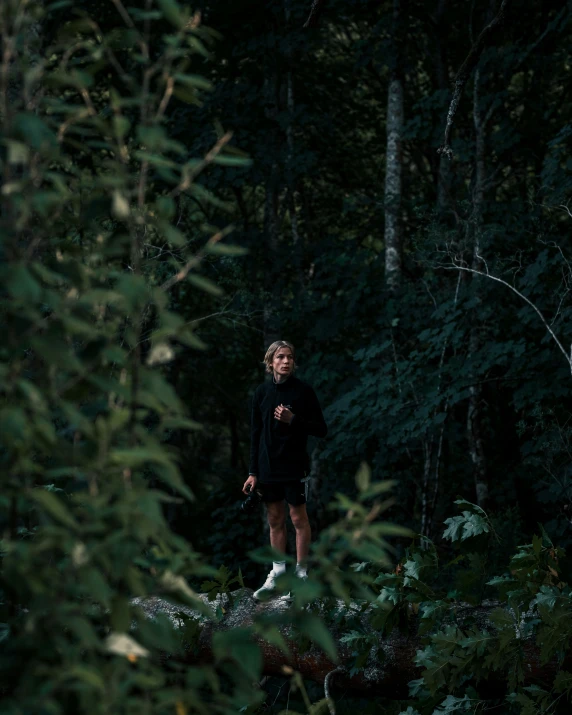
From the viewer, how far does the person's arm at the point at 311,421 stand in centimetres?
657

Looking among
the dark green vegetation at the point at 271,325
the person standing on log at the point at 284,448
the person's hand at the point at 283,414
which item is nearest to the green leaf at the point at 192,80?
Answer: the dark green vegetation at the point at 271,325

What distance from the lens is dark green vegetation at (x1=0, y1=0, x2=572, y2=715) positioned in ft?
6.01

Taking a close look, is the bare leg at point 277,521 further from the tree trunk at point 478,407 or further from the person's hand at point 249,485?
the tree trunk at point 478,407

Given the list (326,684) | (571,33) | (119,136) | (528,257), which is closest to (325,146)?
(571,33)

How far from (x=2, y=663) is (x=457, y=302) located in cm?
895

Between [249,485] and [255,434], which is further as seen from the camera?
[255,434]

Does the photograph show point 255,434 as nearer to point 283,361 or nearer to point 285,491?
point 285,491

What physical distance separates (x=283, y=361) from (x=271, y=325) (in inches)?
236

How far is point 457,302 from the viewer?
10328 millimetres

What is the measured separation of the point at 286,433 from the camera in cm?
668

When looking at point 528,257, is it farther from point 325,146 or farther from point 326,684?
point 326,684

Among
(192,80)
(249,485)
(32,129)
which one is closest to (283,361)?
(249,485)

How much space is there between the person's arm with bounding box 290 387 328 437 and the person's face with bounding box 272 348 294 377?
26 cm

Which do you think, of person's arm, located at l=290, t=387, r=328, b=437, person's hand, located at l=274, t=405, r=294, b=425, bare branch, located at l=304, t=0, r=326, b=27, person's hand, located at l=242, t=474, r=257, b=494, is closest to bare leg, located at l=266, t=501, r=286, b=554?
person's hand, located at l=242, t=474, r=257, b=494
